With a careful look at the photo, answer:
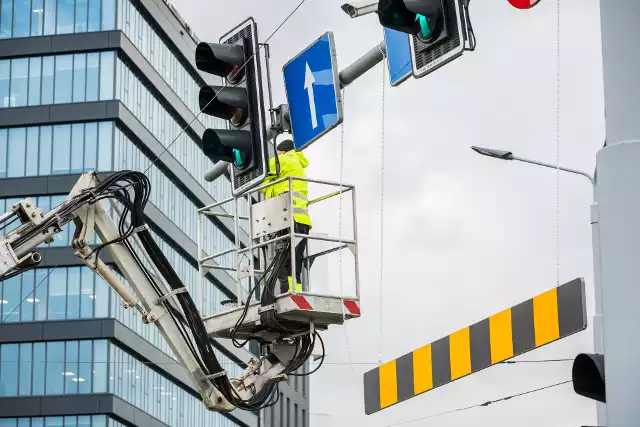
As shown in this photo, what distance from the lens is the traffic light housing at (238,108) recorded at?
392 inches

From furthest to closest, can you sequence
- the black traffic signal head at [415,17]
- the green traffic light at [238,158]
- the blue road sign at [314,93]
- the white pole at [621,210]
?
the blue road sign at [314,93] → the green traffic light at [238,158] → the black traffic signal head at [415,17] → the white pole at [621,210]

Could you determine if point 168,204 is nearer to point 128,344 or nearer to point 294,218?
point 128,344

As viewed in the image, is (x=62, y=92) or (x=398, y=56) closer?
(x=398, y=56)

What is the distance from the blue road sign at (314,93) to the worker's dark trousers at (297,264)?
220 centimetres

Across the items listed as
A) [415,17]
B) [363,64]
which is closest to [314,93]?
[363,64]

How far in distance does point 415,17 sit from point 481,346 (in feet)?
7.29

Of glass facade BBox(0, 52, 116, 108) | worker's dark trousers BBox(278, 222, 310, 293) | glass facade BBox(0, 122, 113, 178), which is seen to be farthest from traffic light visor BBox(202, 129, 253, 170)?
glass facade BBox(0, 52, 116, 108)

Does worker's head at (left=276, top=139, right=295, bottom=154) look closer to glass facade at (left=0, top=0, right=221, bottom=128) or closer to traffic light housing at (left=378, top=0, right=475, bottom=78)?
traffic light housing at (left=378, top=0, right=475, bottom=78)

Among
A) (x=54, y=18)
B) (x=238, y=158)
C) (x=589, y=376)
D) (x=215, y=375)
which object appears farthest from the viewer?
(x=54, y=18)

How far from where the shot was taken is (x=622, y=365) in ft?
14.9

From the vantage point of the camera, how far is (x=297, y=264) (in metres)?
14.7

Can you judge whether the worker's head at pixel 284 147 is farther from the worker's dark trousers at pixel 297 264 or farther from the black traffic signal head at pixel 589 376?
the black traffic signal head at pixel 589 376

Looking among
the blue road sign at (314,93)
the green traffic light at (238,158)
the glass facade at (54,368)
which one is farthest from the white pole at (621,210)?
the glass facade at (54,368)

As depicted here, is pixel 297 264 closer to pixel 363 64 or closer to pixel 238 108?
pixel 363 64
